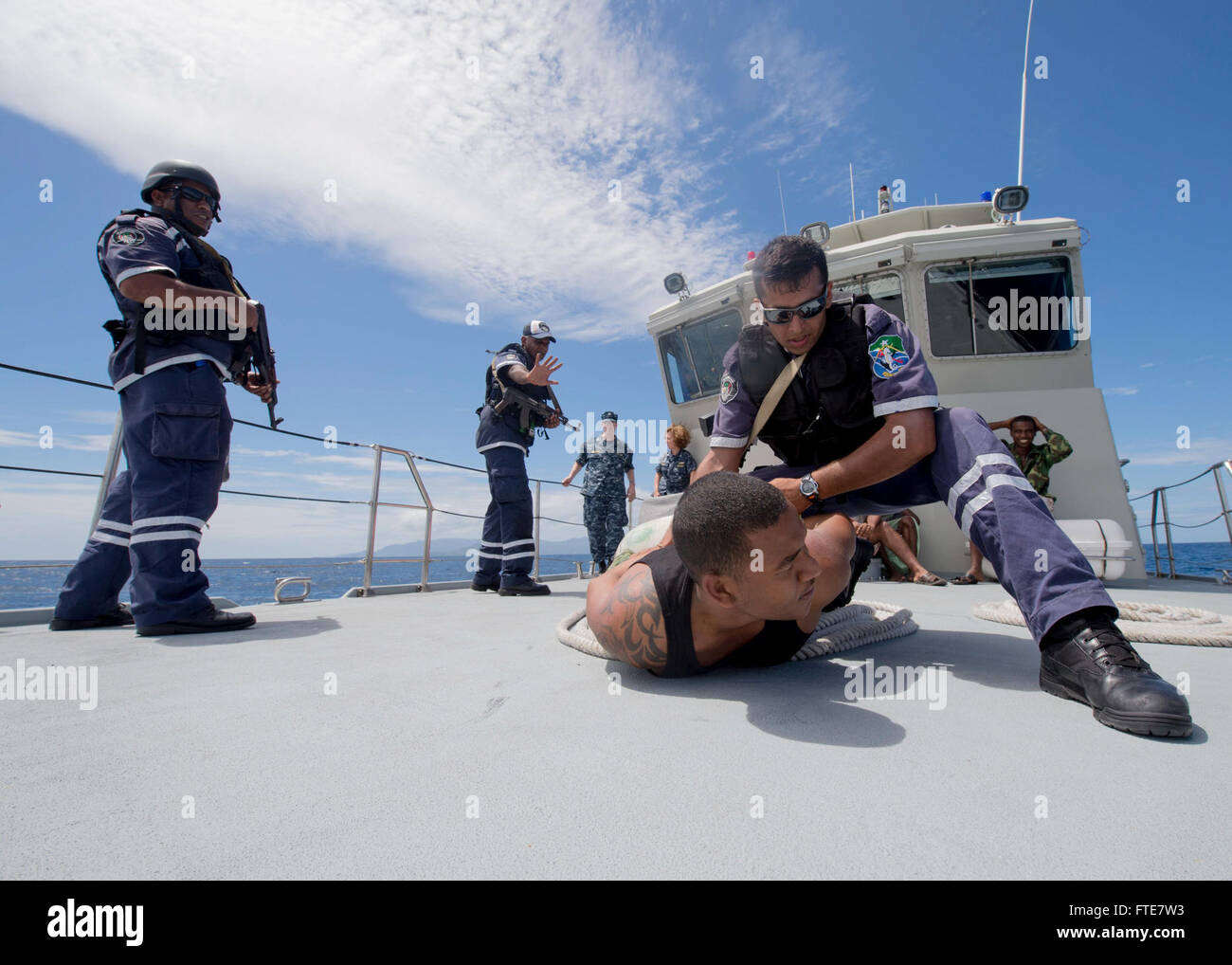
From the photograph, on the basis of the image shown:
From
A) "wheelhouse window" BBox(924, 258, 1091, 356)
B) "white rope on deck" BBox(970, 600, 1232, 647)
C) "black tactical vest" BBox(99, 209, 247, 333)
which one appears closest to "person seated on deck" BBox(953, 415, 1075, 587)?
"wheelhouse window" BBox(924, 258, 1091, 356)

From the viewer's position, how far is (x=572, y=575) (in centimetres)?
705

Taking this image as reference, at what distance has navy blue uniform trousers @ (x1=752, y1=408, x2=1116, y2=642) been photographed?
130 cm

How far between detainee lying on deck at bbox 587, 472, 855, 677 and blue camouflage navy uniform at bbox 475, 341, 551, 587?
239 cm

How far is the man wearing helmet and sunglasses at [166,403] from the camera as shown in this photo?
2273mm

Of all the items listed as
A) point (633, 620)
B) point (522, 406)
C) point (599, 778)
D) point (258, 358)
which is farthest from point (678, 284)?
point (599, 778)

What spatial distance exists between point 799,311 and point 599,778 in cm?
139

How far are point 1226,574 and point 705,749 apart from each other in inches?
233

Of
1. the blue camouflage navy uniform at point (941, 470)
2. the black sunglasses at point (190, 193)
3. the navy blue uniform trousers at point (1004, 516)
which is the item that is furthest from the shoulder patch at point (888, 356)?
the black sunglasses at point (190, 193)

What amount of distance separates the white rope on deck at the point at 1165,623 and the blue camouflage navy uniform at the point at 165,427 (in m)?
2.97

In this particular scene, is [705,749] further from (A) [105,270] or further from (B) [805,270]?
(A) [105,270]

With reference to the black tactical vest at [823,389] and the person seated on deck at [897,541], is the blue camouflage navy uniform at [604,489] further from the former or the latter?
the black tactical vest at [823,389]

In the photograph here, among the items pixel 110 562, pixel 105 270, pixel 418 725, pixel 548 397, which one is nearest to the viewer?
pixel 418 725

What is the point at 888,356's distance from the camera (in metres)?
1.68

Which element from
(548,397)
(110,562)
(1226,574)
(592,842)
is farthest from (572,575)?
(592,842)
